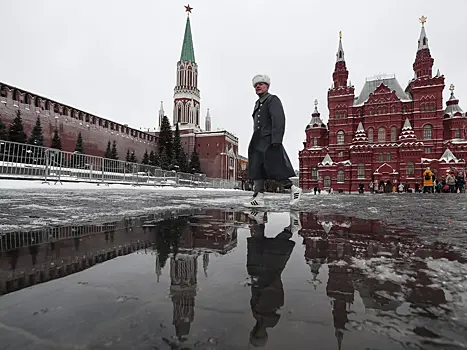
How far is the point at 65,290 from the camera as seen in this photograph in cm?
80

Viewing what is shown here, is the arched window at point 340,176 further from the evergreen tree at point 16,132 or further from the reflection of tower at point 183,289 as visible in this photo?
the evergreen tree at point 16,132

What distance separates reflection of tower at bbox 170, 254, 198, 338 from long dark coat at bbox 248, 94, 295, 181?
2.92m

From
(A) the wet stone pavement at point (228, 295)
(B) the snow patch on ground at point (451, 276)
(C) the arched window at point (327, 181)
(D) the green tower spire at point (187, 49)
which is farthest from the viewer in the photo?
(D) the green tower spire at point (187, 49)

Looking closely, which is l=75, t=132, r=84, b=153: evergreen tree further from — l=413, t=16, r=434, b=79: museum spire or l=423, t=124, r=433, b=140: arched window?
l=413, t=16, r=434, b=79: museum spire

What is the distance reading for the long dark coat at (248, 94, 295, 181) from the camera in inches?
155

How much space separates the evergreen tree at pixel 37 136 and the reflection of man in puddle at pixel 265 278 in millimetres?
35055

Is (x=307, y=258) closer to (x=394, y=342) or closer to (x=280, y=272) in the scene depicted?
(x=280, y=272)

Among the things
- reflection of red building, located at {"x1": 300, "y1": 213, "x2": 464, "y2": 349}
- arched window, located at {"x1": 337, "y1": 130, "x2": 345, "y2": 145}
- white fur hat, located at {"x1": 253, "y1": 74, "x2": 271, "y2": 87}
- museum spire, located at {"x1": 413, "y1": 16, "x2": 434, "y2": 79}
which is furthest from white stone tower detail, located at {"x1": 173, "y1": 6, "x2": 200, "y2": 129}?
reflection of red building, located at {"x1": 300, "y1": 213, "x2": 464, "y2": 349}

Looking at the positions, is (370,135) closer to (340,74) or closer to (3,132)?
(340,74)

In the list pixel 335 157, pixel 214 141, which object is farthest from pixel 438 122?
pixel 214 141

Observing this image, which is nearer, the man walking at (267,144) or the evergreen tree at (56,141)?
the man walking at (267,144)

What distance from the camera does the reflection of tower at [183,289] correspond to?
0.61 metres

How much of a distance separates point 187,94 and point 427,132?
152 ft

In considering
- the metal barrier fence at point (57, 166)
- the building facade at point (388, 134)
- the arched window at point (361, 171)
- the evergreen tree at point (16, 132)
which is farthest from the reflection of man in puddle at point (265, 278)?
the arched window at point (361, 171)
